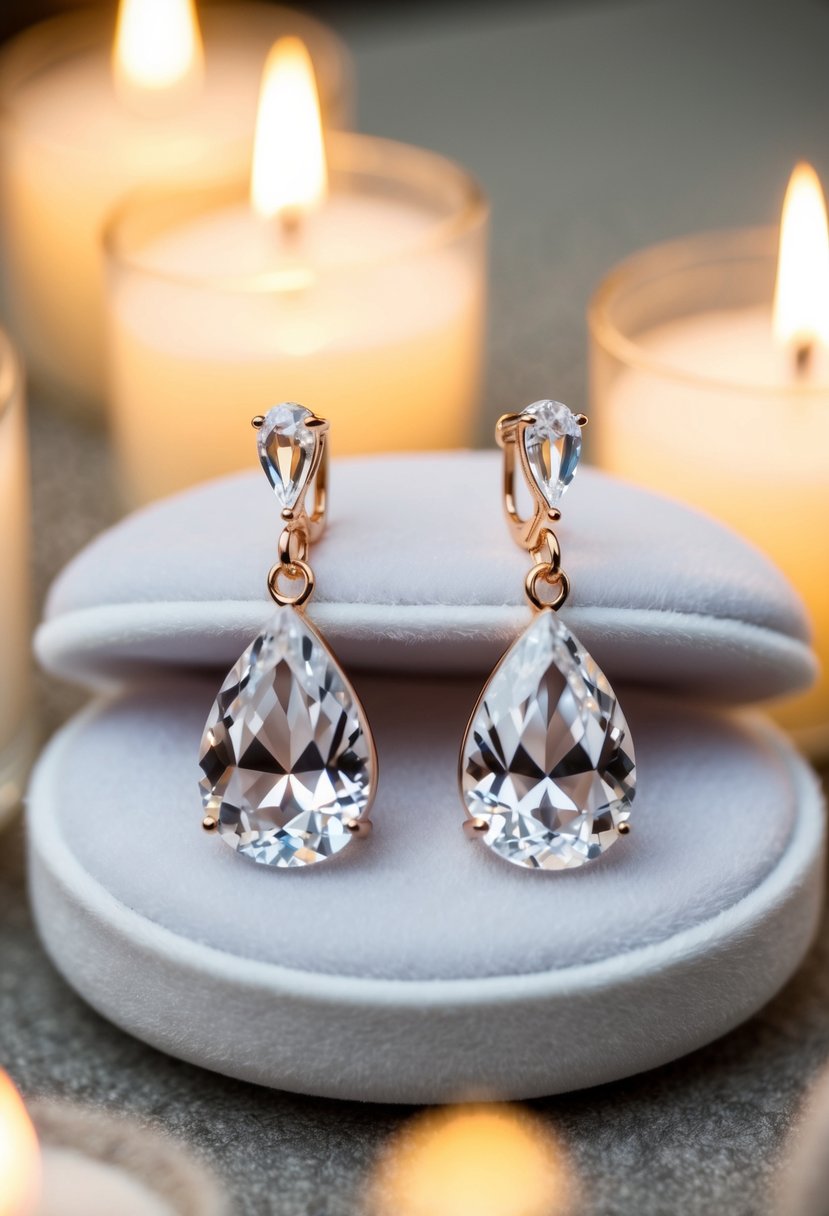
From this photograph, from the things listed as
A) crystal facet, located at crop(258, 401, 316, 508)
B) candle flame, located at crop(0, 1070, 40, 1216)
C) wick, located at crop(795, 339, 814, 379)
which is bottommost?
candle flame, located at crop(0, 1070, 40, 1216)

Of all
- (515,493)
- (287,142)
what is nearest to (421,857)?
(515,493)

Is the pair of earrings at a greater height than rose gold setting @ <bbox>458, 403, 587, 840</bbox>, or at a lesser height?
lesser

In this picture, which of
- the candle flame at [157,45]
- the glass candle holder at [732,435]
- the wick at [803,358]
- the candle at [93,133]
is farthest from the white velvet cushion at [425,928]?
the candle flame at [157,45]

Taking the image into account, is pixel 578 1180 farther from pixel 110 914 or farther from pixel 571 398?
pixel 571 398

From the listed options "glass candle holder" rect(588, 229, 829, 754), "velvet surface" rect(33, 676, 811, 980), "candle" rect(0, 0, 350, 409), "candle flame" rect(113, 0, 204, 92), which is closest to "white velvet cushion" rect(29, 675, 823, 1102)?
"velvet surface" rect(33, 676, 811, 980)

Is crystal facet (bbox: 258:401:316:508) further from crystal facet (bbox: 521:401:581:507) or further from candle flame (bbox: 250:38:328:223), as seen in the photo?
candle flame (bbox: 250:38:328:223)

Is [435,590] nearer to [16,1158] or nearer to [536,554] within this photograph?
[536,554]

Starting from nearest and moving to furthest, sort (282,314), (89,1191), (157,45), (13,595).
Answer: (89,1191), (13,595), (282,314), (157,45)
